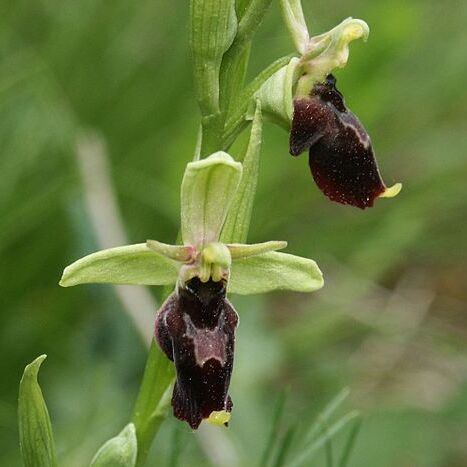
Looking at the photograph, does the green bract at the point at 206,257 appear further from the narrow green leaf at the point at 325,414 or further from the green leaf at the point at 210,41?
the narrow green leaf at the point at 325,414

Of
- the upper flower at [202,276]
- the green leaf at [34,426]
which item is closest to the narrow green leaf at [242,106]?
the upper flower at [202,276]

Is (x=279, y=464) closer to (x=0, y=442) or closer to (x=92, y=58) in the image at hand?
(x=0, y=442)

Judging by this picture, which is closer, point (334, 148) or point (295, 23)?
point (334, 148)

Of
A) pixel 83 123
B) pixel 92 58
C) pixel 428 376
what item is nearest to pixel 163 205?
pixel 83 123

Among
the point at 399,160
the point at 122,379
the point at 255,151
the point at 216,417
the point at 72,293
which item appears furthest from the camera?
the point at 399,160

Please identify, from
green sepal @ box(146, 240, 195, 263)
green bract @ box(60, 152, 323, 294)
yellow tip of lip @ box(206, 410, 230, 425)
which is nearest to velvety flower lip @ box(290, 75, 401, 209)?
green bract @ box(60, 152, 323, 294)

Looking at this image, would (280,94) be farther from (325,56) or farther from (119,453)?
(119,453)

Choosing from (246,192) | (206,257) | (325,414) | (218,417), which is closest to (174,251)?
(206,257)
